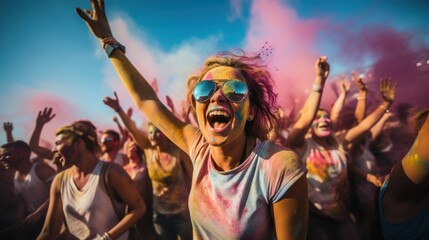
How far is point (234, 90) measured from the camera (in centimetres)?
126

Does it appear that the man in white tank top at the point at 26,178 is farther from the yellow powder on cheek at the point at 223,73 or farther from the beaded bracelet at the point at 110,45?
the yellow powder on cheek at the point at 223,73

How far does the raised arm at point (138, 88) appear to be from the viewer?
155 centimetres

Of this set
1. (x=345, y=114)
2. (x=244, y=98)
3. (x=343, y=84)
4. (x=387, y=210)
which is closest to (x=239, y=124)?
(x=244, y=98)

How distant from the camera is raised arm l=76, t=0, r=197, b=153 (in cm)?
155

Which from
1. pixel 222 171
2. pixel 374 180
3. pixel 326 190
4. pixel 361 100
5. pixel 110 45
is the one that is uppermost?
pixel 110 45

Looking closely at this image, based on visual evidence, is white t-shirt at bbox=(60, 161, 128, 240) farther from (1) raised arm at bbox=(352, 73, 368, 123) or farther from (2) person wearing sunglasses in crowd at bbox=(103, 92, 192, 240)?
(1) raised arm at bbox=(352, 73, 368, 123)

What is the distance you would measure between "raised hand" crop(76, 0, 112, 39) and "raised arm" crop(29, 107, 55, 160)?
3.72m

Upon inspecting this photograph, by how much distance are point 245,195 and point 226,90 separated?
0.50m

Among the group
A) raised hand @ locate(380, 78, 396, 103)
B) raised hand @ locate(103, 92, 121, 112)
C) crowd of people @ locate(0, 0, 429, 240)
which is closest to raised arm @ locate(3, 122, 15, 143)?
crowd of people @ locate(0, 0, 429, 240)

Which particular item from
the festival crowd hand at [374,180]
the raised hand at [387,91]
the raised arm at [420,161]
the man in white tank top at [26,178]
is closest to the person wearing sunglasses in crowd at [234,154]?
the raised arm at [420,161]

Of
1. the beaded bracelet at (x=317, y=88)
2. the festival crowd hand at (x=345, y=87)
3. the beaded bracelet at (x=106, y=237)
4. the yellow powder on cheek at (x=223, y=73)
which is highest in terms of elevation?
the yellow powder on cheek at (x=223, y=73)

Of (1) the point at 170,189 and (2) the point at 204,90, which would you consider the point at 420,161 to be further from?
(1) the point at 170,189

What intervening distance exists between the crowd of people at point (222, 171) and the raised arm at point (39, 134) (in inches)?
0.7

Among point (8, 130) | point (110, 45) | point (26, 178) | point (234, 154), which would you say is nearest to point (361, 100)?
point (234, 154)
